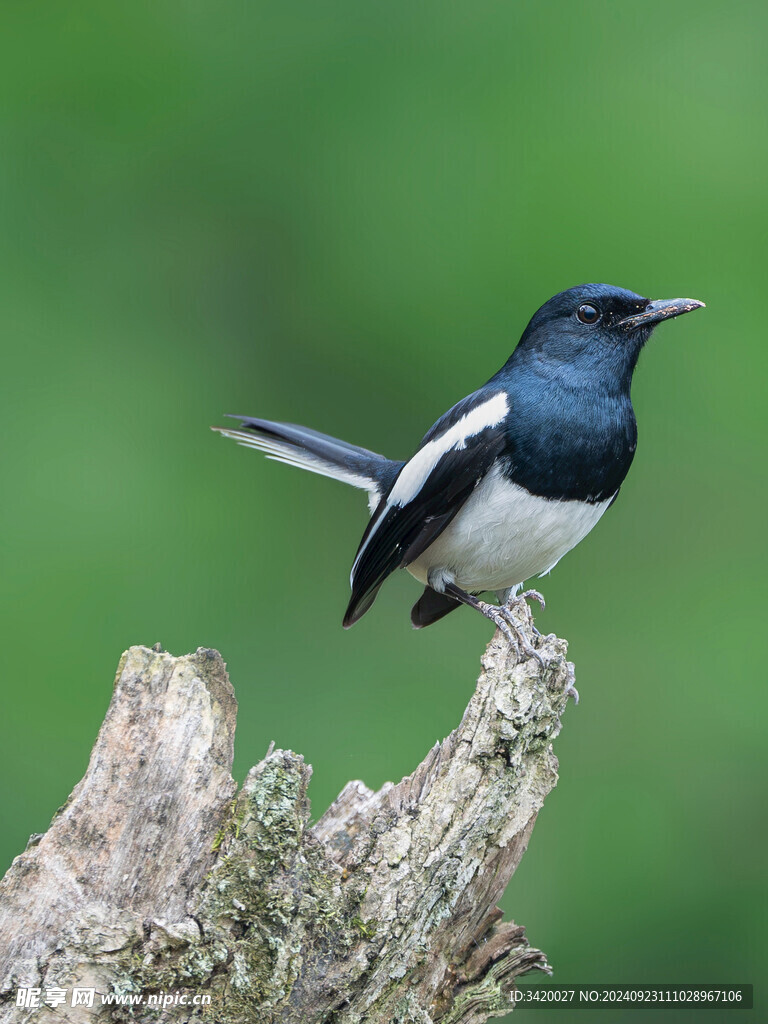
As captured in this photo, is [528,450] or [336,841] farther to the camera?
[528,450]

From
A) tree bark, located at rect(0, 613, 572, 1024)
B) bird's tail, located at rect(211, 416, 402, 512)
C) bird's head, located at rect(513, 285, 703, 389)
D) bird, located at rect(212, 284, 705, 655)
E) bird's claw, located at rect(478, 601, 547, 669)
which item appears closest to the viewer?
tree bark, located at rect(0, 613, 572, 1024)

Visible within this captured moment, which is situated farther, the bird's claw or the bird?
Result: the bird

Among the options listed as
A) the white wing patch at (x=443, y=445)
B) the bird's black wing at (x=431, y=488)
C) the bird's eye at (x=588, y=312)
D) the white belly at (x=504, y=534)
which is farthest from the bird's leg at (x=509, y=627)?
the bird's eye at (x=588, y=312)

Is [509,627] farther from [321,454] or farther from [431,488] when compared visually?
[321,454]

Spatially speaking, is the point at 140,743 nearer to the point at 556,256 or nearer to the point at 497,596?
the point at 497,596

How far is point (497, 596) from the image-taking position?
4.16 meters

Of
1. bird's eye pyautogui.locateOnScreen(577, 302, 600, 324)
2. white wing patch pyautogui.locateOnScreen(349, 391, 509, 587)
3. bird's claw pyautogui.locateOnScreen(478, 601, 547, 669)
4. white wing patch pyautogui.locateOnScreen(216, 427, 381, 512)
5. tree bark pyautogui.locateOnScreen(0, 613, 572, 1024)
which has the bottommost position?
tree bark pyautogui.locateOnScreen(0, 613, 572, 1024)

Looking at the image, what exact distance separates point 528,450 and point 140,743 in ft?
4.67

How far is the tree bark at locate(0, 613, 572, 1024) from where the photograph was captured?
2.19 meters

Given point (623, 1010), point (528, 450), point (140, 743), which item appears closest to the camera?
point (140, 743)

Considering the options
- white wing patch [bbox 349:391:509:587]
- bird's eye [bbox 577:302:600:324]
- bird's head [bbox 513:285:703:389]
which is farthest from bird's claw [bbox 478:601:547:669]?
bird's eye [bbox 577:302:600:324]

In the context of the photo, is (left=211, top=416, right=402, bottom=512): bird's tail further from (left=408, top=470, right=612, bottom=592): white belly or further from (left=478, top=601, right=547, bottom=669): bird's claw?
(left=478, top=601, right=547, bottom=669): bird's claw

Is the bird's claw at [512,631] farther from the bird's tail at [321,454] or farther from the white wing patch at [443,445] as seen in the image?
the bird's tail at [321,454]

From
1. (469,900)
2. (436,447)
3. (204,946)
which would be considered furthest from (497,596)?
(204,946)
